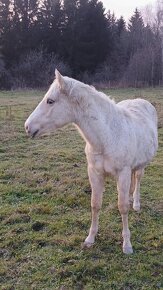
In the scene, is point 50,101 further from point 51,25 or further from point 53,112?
point 51,25

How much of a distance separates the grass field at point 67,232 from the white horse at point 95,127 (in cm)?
29

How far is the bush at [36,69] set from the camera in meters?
36.0

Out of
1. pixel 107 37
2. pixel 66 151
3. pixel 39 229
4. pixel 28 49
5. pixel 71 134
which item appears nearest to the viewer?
pixel 39 229

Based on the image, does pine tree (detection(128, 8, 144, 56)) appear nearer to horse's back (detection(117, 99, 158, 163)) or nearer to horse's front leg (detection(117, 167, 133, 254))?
horse's back (detection(117, 99, 158, 163))

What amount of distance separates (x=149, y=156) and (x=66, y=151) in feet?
14.6

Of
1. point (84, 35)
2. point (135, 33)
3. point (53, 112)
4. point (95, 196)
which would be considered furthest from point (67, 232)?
point (135, 33)

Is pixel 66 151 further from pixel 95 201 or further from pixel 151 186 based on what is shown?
pixel 95 201

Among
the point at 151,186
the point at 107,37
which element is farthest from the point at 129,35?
the point at 151,186

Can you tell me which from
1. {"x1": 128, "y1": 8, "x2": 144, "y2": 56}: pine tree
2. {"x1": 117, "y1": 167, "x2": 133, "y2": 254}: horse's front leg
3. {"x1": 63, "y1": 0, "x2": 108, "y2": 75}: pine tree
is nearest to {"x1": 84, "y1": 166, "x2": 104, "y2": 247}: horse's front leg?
{"x1": 117, "y1": 167, "x2": 133, "y2": 254}: horse's front leg

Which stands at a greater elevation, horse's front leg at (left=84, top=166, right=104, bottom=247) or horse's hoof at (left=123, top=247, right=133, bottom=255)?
horse's front leg at (left=84, top=166, right=104, bottom=247)

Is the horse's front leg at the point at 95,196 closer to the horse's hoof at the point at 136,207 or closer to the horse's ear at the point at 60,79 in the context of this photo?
the horse's ear at the point at 60,79

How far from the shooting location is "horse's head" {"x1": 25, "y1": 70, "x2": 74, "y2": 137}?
437 centimetres

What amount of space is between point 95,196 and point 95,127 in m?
0.97

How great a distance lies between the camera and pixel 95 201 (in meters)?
5.02
